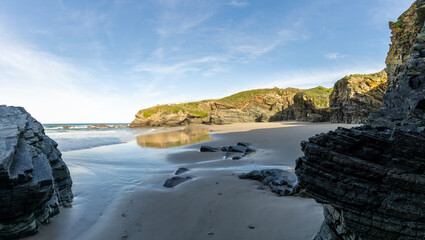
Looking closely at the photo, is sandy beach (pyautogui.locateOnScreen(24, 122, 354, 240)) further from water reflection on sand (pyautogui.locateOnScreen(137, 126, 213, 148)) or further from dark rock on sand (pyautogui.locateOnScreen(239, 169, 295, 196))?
water reflection on sand (pyautogui.locateOnScreen(137, 126, 213, 148))

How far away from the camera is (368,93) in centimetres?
2591

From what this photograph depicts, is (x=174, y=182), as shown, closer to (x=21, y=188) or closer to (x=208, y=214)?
(x=208, y=214)

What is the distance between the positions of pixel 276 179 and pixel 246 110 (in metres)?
56.7

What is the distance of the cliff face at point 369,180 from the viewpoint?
213 cm

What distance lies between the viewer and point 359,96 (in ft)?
86.6

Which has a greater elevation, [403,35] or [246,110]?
[403,35]

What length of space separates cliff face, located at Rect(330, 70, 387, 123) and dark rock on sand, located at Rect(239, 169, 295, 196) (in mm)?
24492

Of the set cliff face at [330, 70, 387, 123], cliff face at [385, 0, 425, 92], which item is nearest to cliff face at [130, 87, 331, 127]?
cliff face at [330, 70, 387, 123]

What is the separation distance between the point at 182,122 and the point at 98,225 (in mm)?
68206

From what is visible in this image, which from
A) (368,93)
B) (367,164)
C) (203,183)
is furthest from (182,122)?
(367,164)

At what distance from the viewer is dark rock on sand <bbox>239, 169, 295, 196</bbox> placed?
5180 mm

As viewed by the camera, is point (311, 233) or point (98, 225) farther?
point (98, 225)

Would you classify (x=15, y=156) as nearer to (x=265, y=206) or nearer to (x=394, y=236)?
(x=265, y=206)

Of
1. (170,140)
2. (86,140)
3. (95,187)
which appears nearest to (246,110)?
(170,140)
